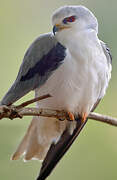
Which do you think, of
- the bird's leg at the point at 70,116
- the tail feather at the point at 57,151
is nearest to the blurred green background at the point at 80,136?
the tail feather at the point at 57,151

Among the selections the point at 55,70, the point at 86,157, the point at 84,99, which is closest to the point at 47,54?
the point at 55,70

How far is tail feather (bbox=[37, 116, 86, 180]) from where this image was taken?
107 inches

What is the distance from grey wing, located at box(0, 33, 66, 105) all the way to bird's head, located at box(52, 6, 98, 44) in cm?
5

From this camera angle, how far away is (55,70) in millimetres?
2541

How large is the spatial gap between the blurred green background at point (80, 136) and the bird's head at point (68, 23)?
→ 2.62 ft

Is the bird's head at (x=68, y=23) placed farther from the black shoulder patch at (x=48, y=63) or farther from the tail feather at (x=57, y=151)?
the tail feather at (x=57, y=151)

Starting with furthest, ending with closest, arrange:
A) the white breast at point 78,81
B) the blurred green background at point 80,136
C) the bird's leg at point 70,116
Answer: the blurred green background at point 80,136
the bird's leg at point 70,116
the white breast at point 78,81

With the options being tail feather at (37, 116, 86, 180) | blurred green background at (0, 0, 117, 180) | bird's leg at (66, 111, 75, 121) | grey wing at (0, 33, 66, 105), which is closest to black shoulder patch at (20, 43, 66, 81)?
grey wing at (0, 33, 66, 105)

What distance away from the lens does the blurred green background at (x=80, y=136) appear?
360cm

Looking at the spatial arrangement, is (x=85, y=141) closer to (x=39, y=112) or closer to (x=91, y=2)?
(x=91, y=2)

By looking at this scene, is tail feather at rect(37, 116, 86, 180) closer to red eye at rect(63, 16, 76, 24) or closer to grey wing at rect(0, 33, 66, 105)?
grey wing at rect(0, 33, 66, 105)

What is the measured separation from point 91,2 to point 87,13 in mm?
1837

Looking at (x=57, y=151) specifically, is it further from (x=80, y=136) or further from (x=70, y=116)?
(x=80, y=136)

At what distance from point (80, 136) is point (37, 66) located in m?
1.46
